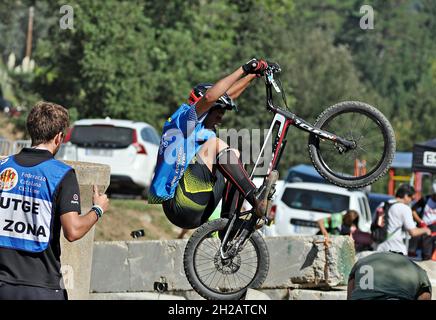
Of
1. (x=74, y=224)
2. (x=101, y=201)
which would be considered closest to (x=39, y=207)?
(x=74, y=224)

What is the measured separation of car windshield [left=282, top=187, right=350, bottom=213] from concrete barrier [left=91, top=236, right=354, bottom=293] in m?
6.99

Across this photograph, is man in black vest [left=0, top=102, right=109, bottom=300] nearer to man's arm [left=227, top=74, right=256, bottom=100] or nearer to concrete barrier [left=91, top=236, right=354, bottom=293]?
man's arm [left=227, top=74, right=256, bottom=100]

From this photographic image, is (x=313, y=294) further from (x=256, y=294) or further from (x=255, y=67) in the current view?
(x=255, y=67)

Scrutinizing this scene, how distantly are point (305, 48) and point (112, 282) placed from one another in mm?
46831

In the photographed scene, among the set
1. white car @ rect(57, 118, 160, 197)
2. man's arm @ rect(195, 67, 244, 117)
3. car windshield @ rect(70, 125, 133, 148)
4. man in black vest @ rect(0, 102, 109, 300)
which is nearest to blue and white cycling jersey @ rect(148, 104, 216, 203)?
man's arm @ rect(195, 67, 244, 117)

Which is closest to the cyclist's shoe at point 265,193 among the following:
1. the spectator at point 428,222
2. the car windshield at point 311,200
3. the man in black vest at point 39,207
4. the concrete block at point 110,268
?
the man in black vest at point 39,207

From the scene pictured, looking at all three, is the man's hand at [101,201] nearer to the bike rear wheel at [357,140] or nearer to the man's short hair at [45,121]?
the man's short hair at [45,121]

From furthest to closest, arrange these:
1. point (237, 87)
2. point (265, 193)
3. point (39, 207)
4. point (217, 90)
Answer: point (237, 87)
point (265, 193)
point (217, 90)
point (39, 207)

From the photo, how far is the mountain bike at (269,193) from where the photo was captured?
7.80 m

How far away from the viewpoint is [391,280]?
14.4 ft

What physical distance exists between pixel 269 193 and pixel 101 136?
513 inches

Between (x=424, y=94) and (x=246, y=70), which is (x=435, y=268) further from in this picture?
(x=424, y=94)
